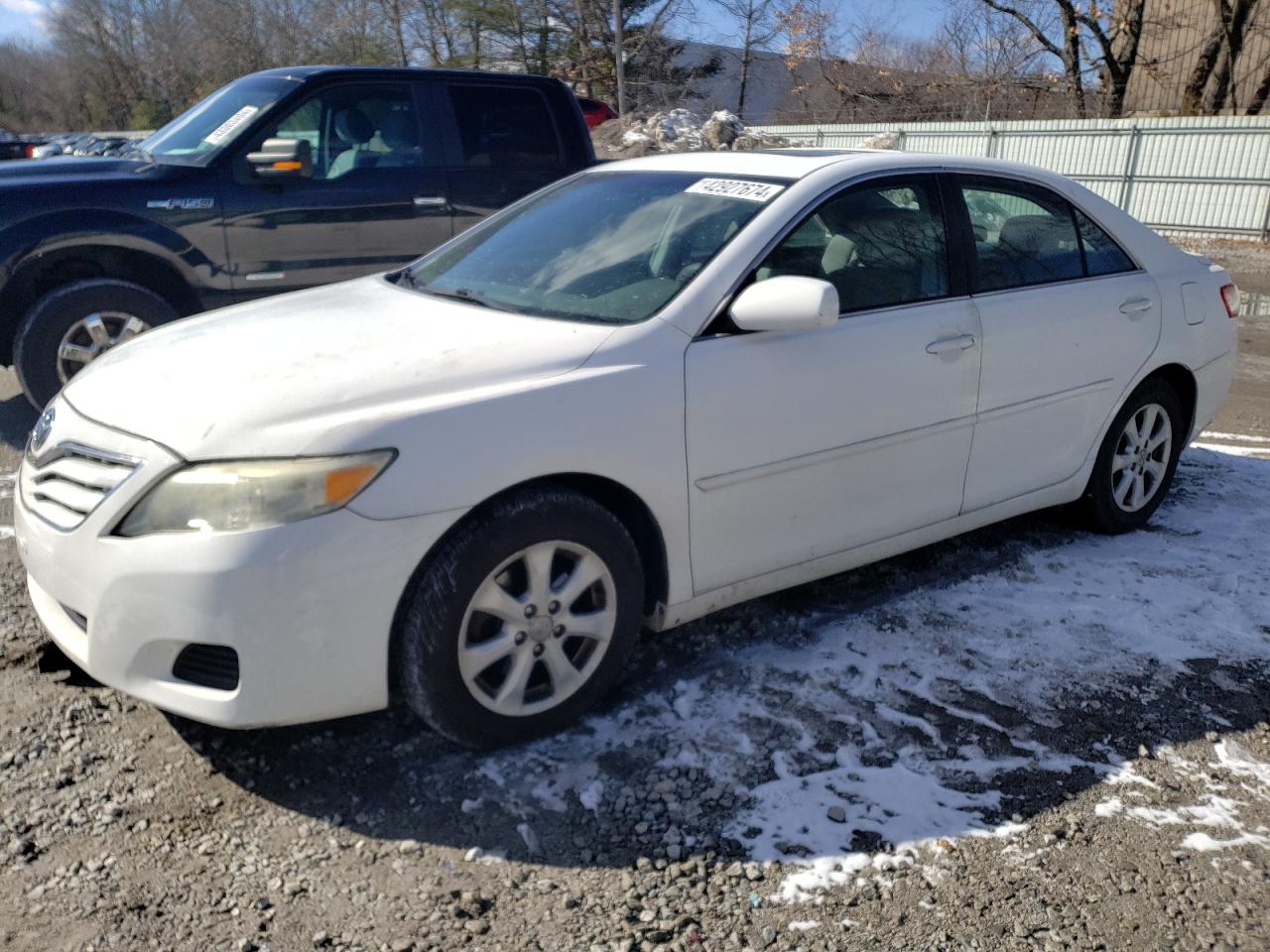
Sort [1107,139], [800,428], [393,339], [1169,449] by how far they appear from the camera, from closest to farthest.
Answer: [393,339], [800,428], [1169,449], [1107,139]

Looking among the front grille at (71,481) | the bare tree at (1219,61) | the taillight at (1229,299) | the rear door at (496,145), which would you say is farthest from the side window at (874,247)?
the bare tree at (1219,61)

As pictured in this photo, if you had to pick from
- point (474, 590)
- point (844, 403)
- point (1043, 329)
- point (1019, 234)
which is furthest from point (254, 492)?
point (1019, 234)

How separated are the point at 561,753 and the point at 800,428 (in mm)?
1218

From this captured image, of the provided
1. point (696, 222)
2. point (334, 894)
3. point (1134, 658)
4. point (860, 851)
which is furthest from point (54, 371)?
point (1134, 658)

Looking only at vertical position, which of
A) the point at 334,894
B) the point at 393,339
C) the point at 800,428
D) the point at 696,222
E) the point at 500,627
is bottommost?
the point at 334,894

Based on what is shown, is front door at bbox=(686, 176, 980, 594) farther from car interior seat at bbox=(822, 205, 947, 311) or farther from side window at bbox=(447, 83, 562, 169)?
side window at bbox=(447, 83, 562, 169)

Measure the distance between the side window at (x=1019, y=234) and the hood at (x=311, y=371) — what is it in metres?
1.70

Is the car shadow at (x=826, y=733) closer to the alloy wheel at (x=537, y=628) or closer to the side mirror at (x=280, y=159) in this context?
the alloy wheel at (x=537, y=628)

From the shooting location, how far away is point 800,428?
330 cm

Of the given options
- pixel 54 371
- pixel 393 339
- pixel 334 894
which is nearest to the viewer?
pixel 334 894

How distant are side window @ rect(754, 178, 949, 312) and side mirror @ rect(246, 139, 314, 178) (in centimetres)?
362

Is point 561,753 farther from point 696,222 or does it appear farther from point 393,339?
point 696,222

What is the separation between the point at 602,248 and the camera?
3.56 m

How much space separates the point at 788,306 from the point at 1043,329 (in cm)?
143
